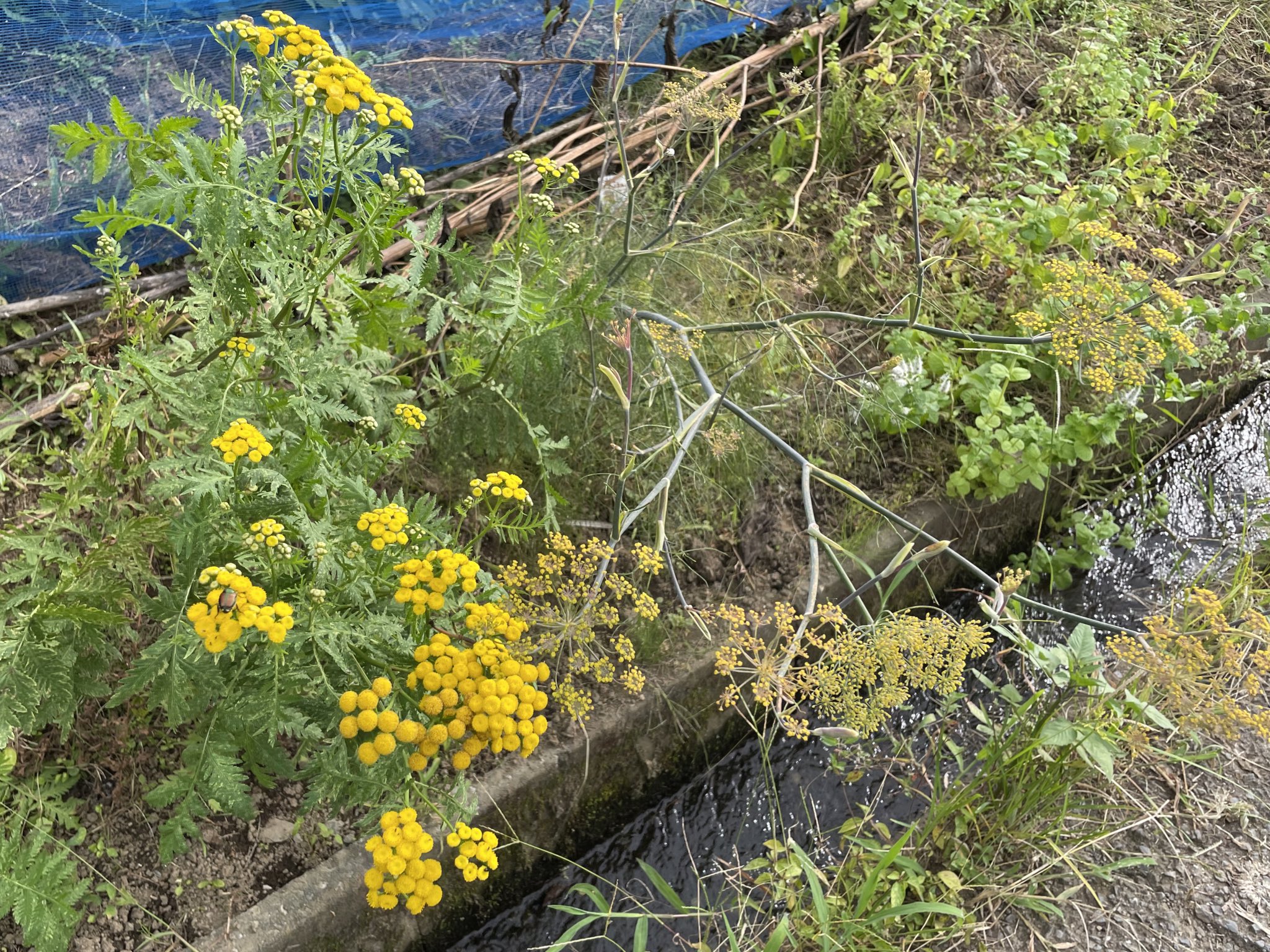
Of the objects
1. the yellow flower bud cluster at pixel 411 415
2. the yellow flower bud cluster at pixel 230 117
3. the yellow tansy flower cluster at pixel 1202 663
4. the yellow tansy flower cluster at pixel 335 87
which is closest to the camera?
the yellow tansy flower cluster at pixel 335 87

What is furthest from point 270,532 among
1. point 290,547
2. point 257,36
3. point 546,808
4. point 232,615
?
point 546,808

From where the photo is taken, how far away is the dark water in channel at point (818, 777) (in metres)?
2.35

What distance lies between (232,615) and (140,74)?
199 centimetres

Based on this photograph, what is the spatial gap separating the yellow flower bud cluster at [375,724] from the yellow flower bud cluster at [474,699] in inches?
1.5

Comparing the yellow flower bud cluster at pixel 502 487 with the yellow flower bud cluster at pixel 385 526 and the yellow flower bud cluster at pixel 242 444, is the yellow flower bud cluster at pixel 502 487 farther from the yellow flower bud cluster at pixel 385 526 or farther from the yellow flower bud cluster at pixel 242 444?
the yellow flower bud cluster at pixel 242 444

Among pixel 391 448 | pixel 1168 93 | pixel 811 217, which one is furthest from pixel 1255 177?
pixel 391 448

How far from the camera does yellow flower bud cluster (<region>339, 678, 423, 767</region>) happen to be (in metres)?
1.20

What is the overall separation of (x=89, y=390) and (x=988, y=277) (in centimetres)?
296

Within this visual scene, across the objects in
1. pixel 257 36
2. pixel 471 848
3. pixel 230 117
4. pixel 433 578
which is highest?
pixel 257 36

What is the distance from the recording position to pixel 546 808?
2.23 meters

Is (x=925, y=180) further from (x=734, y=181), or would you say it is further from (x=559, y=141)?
(x=559, y=141)

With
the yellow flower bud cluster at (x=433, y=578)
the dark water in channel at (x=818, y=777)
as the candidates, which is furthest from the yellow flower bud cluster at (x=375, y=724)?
the dark water in channel at (x=818, y=777)

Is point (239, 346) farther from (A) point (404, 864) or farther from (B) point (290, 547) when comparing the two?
(A) point (404, 864)

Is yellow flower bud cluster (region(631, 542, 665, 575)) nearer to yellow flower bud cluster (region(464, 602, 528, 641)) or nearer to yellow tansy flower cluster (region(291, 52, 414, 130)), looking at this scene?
yellow flower bud cluster (region(464, 602, 528, 641))
